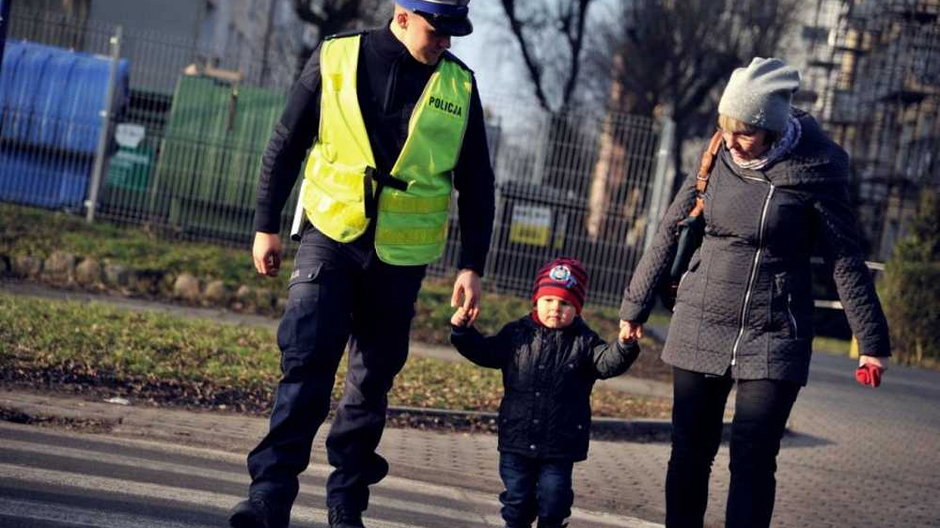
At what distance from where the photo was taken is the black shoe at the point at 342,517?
215 inches

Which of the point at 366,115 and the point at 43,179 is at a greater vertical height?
the point at 366,115

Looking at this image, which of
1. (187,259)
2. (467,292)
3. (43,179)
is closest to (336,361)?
(467,292)

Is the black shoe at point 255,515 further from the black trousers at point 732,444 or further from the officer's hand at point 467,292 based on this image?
the black trousers at point 732,444

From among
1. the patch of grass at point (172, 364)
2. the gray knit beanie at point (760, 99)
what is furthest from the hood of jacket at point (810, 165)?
the patch of grass at point (172, 364)

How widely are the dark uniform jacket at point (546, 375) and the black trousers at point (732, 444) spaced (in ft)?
0.94

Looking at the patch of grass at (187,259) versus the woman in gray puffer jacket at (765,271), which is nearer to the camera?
the woman in gray puffer jacket at (765,271)

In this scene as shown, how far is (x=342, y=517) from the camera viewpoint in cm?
546

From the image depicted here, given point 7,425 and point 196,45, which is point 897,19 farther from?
point 7,425

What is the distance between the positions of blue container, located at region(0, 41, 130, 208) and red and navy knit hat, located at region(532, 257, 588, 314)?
47.3 feet

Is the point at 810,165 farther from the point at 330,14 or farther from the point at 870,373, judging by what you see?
the point at 330,14

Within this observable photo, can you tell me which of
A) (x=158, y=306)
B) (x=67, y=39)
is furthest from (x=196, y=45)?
(x=158, y=306)

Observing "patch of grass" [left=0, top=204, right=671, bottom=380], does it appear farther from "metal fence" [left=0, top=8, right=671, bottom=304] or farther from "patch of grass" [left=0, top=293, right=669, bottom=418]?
"patch of grass" [left=0, top=293, right=669, bottom=418]

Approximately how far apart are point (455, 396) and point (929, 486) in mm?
3424

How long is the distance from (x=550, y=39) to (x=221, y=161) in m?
24.5
